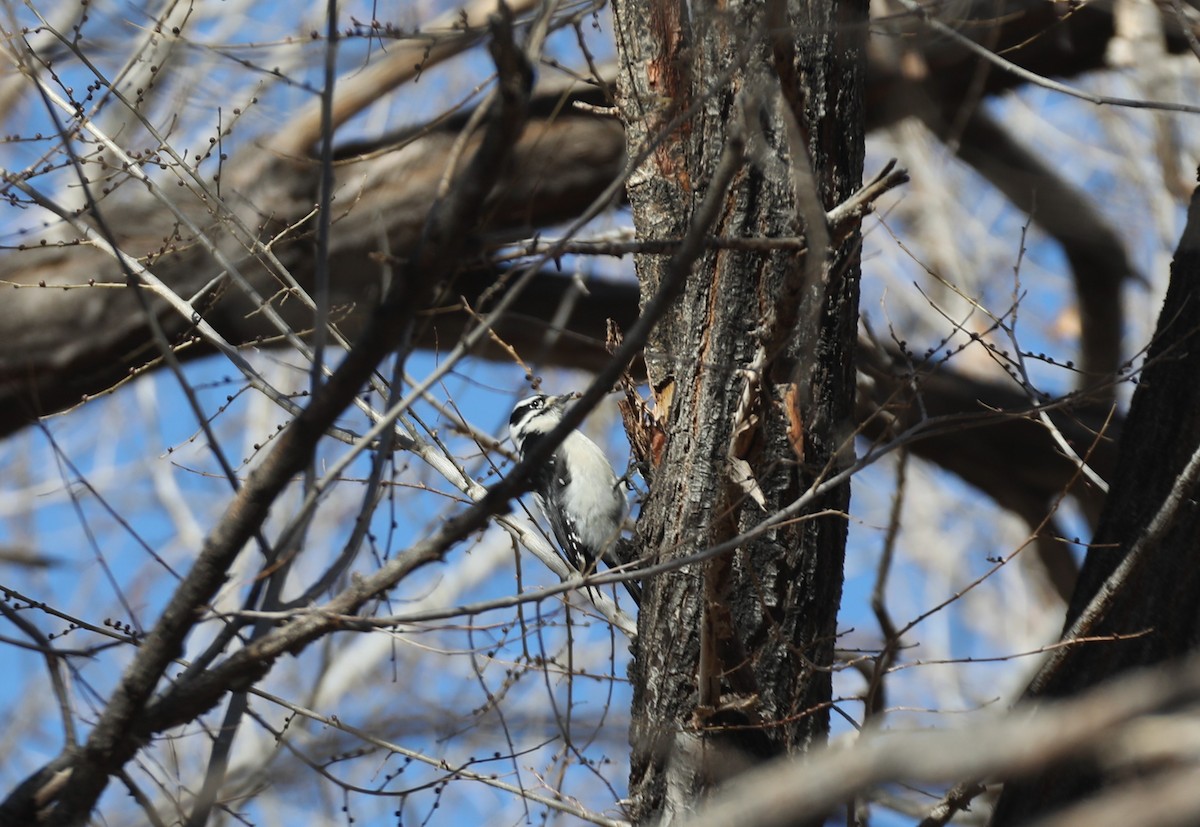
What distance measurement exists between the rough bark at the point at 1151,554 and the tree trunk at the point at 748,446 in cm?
78

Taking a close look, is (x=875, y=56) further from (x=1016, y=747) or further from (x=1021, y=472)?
(x=1016, y=747)

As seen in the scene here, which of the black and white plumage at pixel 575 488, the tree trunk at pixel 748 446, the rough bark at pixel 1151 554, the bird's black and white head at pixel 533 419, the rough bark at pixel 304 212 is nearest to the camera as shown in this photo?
the tree trunk at pixel 748 446

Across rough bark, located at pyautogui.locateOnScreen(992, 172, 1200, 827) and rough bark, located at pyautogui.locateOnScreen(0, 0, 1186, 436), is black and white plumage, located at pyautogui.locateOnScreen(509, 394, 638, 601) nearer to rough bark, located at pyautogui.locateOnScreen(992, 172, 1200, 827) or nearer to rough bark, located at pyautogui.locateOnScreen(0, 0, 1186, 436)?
rough bark, located at pyautogui.locateOnScreen(0, 0, 1186, 436)

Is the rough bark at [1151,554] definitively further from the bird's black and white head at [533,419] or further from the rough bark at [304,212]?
the bird's black and white head at [533,419]

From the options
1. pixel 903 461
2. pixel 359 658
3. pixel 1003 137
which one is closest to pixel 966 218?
pixel 1003 137

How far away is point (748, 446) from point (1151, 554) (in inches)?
48.0

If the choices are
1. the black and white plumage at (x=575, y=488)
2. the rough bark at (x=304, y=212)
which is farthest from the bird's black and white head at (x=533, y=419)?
the rough bark at (x=304, y=212)

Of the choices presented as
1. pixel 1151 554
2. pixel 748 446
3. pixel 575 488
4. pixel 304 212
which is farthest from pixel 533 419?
pixel 1151 554

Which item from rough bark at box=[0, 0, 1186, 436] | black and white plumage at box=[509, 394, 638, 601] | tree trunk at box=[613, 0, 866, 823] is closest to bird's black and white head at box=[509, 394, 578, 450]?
black and white plumage at box=[509, 394, 638, 601]

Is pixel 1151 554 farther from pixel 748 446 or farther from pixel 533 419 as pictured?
pixel 533 419

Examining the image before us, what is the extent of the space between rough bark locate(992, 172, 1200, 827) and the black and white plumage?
7.29 feet

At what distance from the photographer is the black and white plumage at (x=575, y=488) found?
5.21 m

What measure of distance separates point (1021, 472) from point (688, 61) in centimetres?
417

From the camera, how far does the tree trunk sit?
2.62 m
